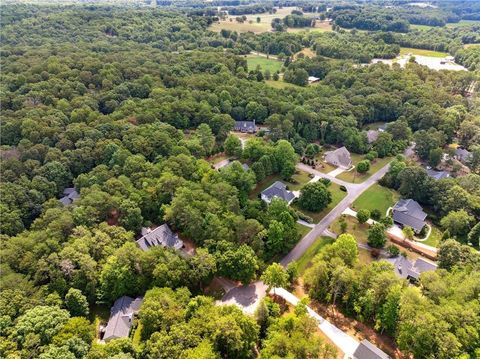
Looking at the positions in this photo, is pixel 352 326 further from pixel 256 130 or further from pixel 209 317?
pixel 256 130

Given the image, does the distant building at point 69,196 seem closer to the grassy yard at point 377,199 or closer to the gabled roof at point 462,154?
the grassy yard at point 377,199

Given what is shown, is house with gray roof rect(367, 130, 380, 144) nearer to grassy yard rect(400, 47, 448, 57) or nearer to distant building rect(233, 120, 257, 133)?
distant building rect(233, 120, 257, 133)

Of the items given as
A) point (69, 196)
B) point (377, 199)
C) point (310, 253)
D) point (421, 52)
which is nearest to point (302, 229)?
point (310, 253)

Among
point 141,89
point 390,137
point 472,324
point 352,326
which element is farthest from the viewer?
point 141,89

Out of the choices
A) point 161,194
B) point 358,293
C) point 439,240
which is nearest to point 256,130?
point 161,194

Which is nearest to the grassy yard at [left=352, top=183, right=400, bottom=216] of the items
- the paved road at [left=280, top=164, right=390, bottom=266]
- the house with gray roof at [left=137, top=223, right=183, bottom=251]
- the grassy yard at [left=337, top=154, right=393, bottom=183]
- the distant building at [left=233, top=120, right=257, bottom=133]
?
the paved road at [left=280, top=164, right=390, bottom=266]

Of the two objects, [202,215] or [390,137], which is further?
[390,137]

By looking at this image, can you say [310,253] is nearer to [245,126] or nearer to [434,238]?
[434,238]
